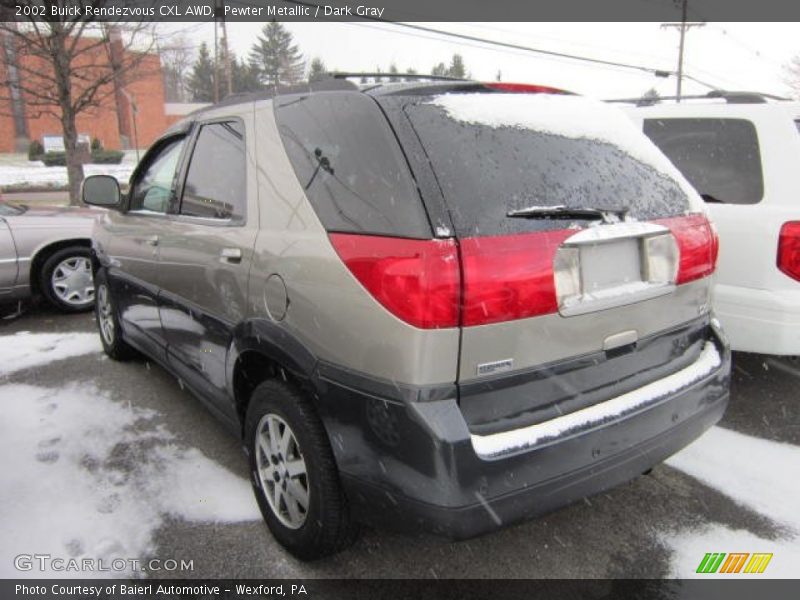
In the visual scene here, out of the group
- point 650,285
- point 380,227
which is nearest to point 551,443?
point 650,285

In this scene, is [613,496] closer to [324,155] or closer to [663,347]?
[663,347]

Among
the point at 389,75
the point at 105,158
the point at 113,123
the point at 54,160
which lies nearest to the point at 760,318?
the point at 389,75

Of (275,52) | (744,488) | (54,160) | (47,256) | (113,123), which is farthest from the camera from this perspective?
(275,52)

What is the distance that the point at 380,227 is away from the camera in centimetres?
182

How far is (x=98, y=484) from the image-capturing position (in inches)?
113

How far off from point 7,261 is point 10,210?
71 cm

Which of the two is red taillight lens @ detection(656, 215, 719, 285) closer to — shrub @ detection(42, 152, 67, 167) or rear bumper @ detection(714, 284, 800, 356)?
rear bumper @ detection(714, 284, 800, 356)

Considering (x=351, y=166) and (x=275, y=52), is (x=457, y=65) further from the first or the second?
(x=351, y=166)

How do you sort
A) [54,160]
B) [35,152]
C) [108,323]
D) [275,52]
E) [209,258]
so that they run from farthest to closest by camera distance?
[275,52] < [35,152] < [54,160] < [108,323] < [209,258]

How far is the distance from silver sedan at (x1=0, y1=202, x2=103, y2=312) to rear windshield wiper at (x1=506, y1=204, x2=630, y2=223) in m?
5.40

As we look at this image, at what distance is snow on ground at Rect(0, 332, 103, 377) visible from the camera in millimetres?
4637

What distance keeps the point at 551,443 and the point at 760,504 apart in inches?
61.5

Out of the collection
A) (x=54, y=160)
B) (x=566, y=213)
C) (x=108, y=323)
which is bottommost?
(x=108, y=323)

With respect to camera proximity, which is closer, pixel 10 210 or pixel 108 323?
pixel 108 323
